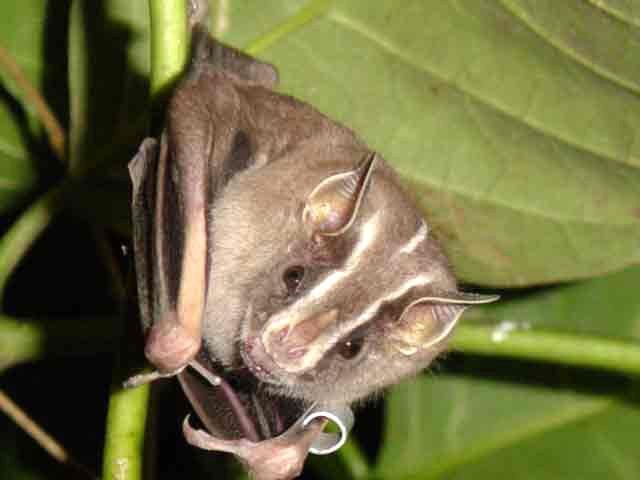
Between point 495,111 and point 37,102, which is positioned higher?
point 495,111

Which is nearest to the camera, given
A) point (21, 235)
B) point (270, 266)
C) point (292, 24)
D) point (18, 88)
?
point (270, 266)

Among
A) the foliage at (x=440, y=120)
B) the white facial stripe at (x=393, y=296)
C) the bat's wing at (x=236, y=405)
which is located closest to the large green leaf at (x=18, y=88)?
the foliage at (x=440, y=120)

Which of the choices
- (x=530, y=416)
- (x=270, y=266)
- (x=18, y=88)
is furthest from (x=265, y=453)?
(x=530, y=416)

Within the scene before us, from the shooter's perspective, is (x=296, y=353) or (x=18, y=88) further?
(x=18, y=88)

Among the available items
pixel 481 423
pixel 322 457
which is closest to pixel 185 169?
pixel 322 457

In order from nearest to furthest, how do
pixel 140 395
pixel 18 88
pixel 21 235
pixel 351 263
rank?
pixel 140 395, pixel 351 263, pixel 21 235, pixel 18 88

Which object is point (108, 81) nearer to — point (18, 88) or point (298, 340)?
point (18, 88)
